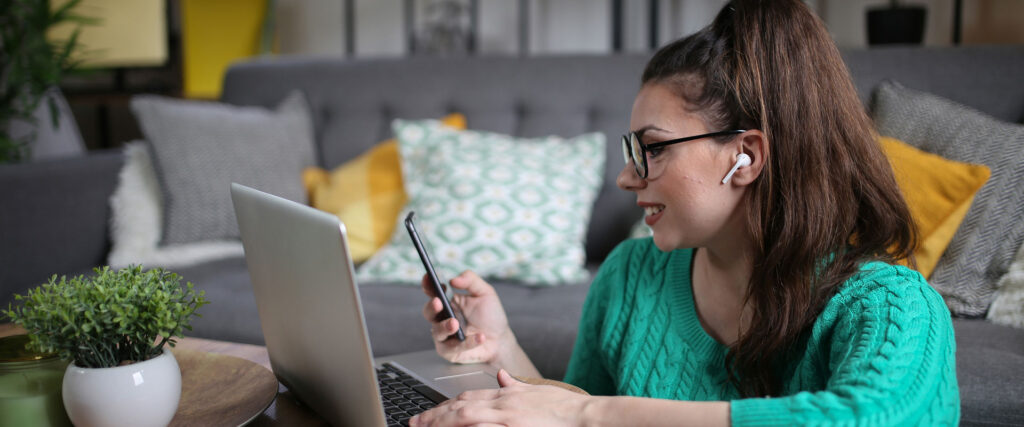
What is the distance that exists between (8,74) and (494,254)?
145cm

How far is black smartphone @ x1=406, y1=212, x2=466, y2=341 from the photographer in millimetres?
849

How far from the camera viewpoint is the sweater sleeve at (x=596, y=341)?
3.88 ft

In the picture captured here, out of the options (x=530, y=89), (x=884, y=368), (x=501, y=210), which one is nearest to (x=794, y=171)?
(x=884, y=368)

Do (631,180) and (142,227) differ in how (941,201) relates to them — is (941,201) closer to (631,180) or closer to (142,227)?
(631,180)

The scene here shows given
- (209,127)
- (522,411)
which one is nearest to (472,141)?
(209,127)

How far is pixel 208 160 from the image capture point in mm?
→ 2186

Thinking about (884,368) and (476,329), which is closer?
(884,368)

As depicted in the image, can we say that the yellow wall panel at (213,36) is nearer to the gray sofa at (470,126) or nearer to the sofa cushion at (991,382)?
the gray sofa at (470,126)

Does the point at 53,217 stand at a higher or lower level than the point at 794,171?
lower

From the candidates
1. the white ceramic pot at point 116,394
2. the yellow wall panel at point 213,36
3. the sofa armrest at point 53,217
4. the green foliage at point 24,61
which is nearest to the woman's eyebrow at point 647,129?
the white ceramic pot at point 116,394

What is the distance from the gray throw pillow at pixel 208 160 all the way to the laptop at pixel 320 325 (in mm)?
1362

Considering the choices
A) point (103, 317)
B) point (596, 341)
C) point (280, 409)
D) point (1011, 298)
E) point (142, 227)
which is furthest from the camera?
point (142, 227)

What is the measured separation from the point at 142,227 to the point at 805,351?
5.95 ft

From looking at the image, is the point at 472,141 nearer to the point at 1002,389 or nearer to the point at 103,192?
the point at 103,192
